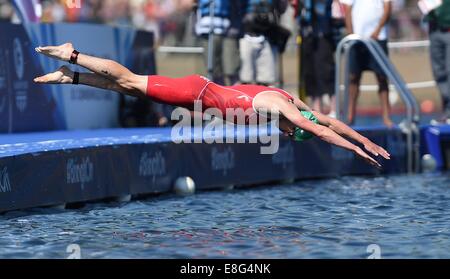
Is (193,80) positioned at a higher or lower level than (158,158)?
higher

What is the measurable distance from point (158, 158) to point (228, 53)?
2.99 metres

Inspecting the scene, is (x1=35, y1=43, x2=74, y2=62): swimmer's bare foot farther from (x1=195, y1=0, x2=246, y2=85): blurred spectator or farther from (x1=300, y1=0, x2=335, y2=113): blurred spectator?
(x1=300, y1=0, x2=335, y2=113): blurred spectator

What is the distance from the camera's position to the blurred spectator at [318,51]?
15.7 m

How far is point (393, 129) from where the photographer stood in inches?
609

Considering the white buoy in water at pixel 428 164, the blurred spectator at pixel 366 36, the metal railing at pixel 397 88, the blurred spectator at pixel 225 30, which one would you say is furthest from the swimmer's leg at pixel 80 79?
the white buoy in water at pixel 428 164

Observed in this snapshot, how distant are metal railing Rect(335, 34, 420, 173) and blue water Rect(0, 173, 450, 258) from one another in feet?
7.07

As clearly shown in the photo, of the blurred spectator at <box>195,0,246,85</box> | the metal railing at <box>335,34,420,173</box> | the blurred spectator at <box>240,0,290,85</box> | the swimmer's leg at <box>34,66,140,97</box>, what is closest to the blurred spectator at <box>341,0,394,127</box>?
the metal railing at <box>335,34,420,173</box>

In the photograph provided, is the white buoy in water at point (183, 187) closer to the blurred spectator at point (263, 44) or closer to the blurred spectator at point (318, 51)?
the blurred spectator at point (263, 44)

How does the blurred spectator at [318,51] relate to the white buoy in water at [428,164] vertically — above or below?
above

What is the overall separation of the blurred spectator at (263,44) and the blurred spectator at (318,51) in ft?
1.60

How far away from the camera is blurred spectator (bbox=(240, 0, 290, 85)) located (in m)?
14.9
